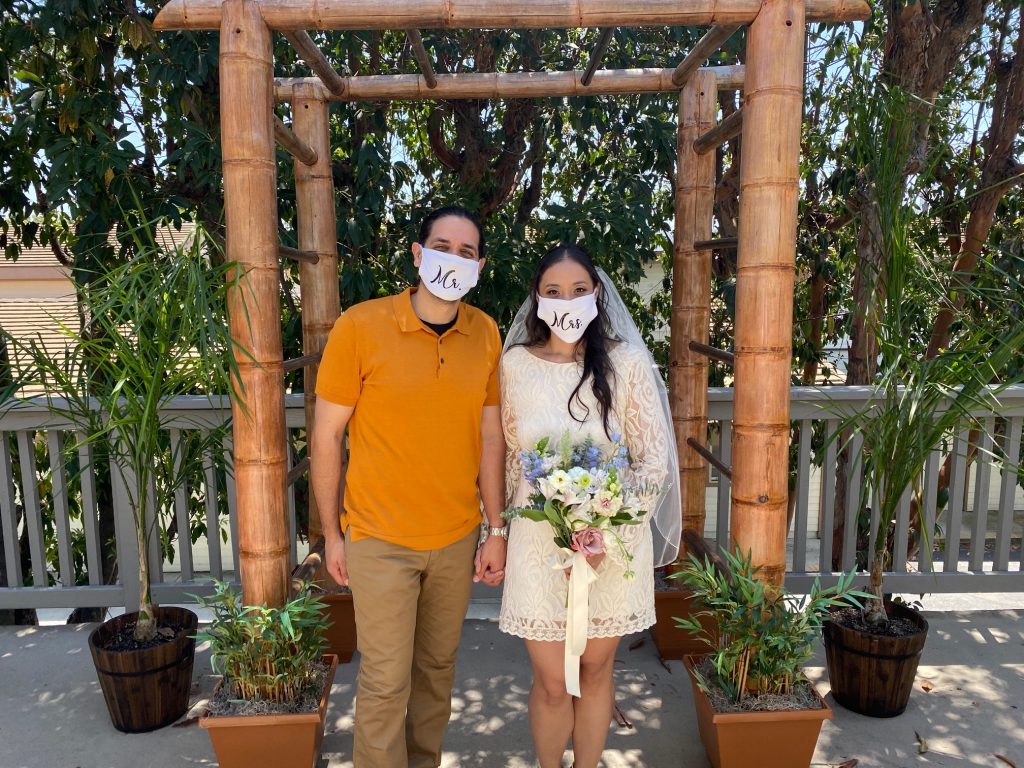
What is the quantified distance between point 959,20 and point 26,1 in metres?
4.93

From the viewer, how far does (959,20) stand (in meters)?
4.27

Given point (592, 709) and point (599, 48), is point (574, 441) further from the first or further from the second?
point (599, 48)

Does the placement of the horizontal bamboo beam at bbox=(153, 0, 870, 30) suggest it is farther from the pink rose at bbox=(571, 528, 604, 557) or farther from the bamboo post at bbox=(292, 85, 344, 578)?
the pink rose at bbox=(571, 528, 604, 557)

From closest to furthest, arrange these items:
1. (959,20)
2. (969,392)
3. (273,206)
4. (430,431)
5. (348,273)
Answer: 1. (430,431)
2. (273,206)
3. (969,392)
4. (348,273)
5. (959,20)

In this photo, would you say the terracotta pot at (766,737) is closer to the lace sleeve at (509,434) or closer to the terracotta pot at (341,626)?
the lace sleeve at (509,434)

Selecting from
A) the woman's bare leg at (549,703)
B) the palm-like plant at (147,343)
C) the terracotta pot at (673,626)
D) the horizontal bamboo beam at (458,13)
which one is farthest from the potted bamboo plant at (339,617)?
the horizontal bamboo beam at (458,13)

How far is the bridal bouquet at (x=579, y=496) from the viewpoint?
5.87 ft

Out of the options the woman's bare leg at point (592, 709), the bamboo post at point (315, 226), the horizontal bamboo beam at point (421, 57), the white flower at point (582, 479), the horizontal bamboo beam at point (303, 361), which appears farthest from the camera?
the bamboo post at point (315, 226)

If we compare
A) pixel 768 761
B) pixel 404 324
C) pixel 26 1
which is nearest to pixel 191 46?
pixel 26 1

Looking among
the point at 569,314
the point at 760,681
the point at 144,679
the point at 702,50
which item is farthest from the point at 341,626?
the point at 702,50

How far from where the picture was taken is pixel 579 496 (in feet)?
5.86

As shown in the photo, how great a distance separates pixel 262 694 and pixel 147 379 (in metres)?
0.98

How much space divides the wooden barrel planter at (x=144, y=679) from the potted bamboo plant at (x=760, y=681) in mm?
1707

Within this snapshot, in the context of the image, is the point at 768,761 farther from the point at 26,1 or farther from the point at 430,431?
the point at 26,1
